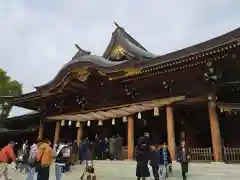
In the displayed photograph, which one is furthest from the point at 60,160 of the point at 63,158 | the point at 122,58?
the point at 122,58

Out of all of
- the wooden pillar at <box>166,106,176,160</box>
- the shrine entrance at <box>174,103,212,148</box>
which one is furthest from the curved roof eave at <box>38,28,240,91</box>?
the shrine entrance at <box>174,103,212,148</box>

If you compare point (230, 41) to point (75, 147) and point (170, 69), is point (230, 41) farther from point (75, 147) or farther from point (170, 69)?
point (75, 147)

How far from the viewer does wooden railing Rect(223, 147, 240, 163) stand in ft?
42.2

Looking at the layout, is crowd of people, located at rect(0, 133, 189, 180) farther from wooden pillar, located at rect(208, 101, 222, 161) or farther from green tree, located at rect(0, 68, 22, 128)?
green tree, located at rect(0, 68, 22, 128)

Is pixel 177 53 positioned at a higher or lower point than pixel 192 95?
higher

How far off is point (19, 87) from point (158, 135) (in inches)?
1025

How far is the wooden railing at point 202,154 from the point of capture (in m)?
13.4

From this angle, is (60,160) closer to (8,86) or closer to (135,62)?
(135,62)

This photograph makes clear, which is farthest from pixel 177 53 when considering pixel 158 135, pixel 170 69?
pixel 158 135

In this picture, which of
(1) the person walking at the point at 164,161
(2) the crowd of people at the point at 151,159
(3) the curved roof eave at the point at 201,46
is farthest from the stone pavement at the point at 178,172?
(3) the curved roof eave at the point at 201,46

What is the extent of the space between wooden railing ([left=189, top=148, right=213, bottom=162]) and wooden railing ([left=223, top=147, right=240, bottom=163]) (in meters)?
0.74

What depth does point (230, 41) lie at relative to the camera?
470 inches

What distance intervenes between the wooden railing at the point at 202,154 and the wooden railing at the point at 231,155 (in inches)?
29.0

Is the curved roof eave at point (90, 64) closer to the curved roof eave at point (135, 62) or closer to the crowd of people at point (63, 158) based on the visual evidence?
the curved roof eave at point (135, 62)
